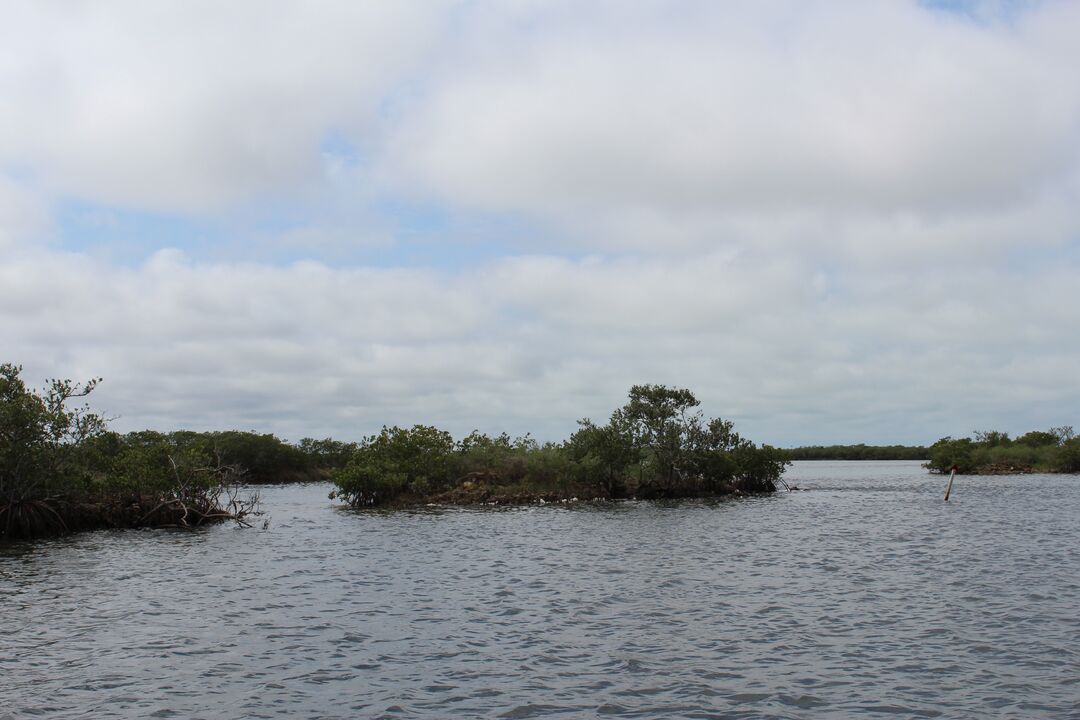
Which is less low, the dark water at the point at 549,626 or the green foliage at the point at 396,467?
the green foliage at the point at 396,467

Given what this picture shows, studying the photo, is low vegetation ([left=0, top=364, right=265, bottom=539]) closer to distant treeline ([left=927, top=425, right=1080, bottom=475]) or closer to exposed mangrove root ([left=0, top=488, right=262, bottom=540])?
exposed mangrove root ([left=0, top=488, right=262, bottom=540])

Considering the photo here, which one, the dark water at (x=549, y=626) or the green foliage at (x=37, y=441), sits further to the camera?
the green foliage at (x=37, y=441)

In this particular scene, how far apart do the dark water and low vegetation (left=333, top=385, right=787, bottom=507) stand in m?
26.3

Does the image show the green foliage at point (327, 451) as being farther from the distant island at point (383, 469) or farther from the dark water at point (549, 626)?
the dark water at point (549, 626)

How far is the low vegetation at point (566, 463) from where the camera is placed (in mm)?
70125

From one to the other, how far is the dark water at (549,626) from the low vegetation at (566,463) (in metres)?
26.3

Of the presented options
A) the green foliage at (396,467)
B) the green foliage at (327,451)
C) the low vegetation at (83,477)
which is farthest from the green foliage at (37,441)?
the green foliage at (327,451)

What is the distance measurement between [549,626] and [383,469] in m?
48.1

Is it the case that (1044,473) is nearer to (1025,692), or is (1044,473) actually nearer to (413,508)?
(413,508)

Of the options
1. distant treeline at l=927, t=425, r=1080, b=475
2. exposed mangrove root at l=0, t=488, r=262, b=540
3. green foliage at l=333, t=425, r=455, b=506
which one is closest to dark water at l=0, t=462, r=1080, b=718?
exposed mangrove root at l=0, t=488, r=262, b=540

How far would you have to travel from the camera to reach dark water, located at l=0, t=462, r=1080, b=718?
1583 cm

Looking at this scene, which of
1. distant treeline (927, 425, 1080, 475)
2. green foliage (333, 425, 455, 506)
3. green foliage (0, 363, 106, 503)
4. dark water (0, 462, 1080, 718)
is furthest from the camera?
distant treeline (927, 425, 1080, 475)

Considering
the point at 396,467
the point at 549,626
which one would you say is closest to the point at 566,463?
the point at 396,467

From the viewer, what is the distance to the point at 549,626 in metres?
22.3
